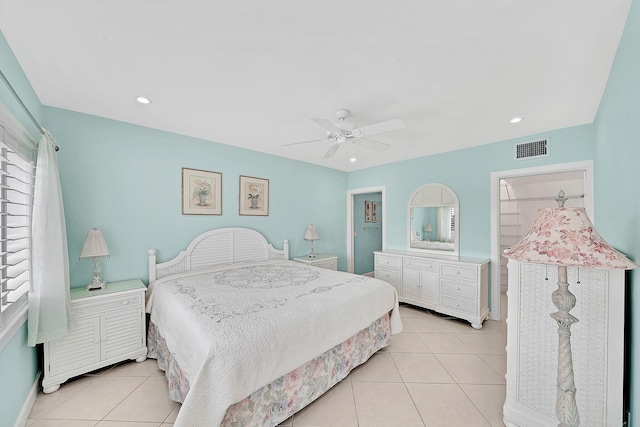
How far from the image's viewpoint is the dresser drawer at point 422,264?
139 inches

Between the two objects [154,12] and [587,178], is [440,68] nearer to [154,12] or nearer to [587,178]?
[154,12]

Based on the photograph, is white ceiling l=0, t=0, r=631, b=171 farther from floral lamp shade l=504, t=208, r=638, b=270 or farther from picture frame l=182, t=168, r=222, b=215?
floral lamp shade l=504, t=208, r=638, b=270

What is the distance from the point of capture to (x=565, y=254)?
1131 mm

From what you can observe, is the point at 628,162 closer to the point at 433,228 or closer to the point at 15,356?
the point at 433,228

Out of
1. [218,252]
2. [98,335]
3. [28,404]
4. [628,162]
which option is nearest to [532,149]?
[628,162]

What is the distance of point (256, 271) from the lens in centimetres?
306

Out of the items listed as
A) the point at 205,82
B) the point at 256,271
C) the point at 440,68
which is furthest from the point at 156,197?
the point at 440,68

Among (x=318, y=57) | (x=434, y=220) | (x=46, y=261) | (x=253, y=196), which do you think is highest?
(x=318, y=57)

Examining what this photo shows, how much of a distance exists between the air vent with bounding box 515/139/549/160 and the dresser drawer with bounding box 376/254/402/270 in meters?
2.13

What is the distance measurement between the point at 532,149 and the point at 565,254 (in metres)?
2.63

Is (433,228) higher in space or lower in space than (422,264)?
higher

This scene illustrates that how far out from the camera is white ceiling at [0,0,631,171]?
125 centimetres

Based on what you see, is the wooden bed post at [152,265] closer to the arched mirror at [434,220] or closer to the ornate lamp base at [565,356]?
the ornate lamp base at [565,356]

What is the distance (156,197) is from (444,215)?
13.2 ft
